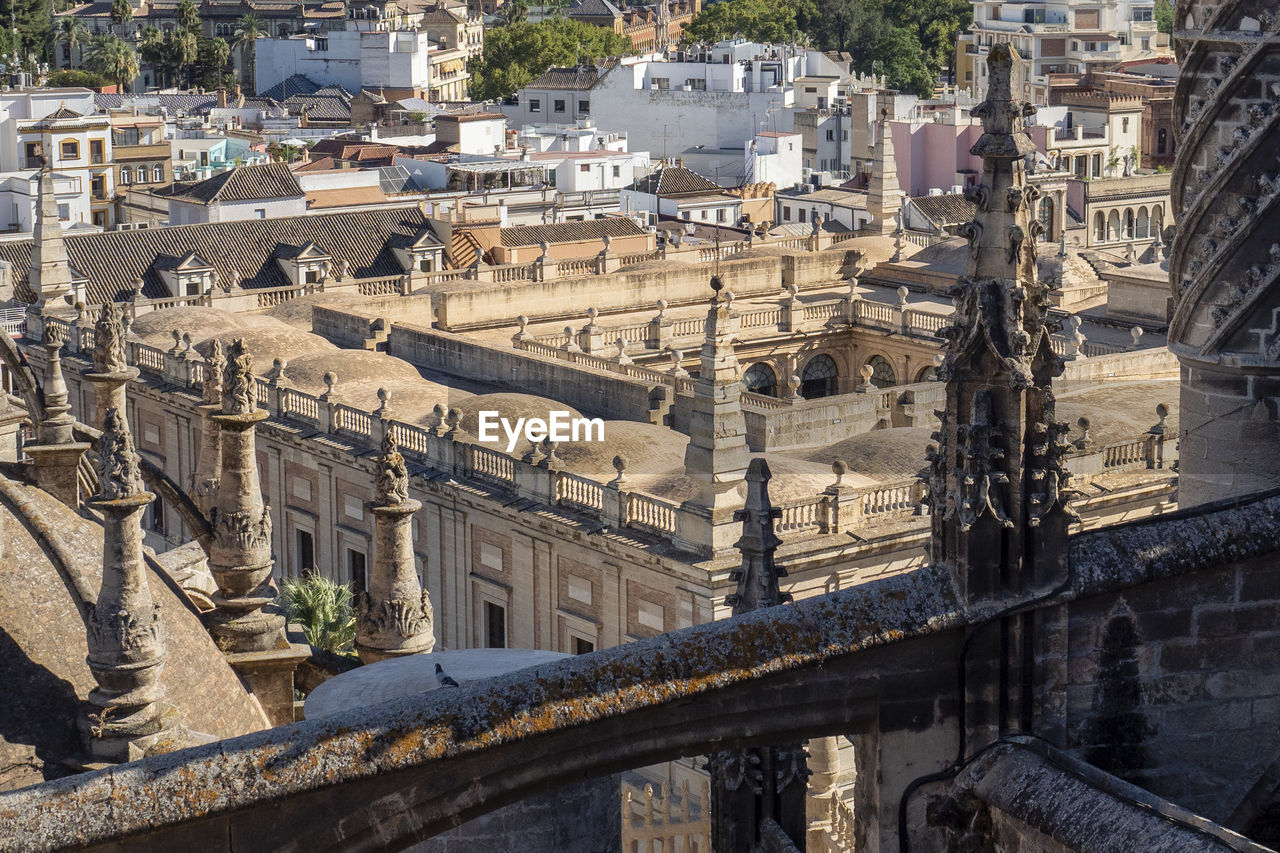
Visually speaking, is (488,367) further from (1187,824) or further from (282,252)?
(1187,824)

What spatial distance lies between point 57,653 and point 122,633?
130 cm

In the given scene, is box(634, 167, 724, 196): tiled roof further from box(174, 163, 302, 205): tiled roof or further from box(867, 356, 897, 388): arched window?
box(867, 356, 897, 388): arched window

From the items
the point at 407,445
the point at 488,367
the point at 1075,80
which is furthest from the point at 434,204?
the point at 1075,80

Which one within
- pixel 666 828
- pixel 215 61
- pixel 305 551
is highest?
pixel 215 61

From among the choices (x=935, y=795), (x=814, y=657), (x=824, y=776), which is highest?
(x=814, y=657)

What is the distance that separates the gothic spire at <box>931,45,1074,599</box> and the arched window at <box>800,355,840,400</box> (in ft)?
196

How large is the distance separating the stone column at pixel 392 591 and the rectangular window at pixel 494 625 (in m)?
28.9

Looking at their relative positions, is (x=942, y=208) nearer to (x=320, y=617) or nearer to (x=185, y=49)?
(x=320, y=617)

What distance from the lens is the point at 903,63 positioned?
185500mm

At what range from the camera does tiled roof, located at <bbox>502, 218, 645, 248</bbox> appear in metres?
86.8

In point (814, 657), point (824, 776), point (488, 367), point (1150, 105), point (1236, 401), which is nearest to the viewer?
point (814, 657)

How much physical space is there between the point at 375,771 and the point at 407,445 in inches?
1663

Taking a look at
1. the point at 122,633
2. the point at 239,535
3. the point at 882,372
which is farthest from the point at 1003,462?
the point at 882,372

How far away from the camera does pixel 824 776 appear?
33.0m
